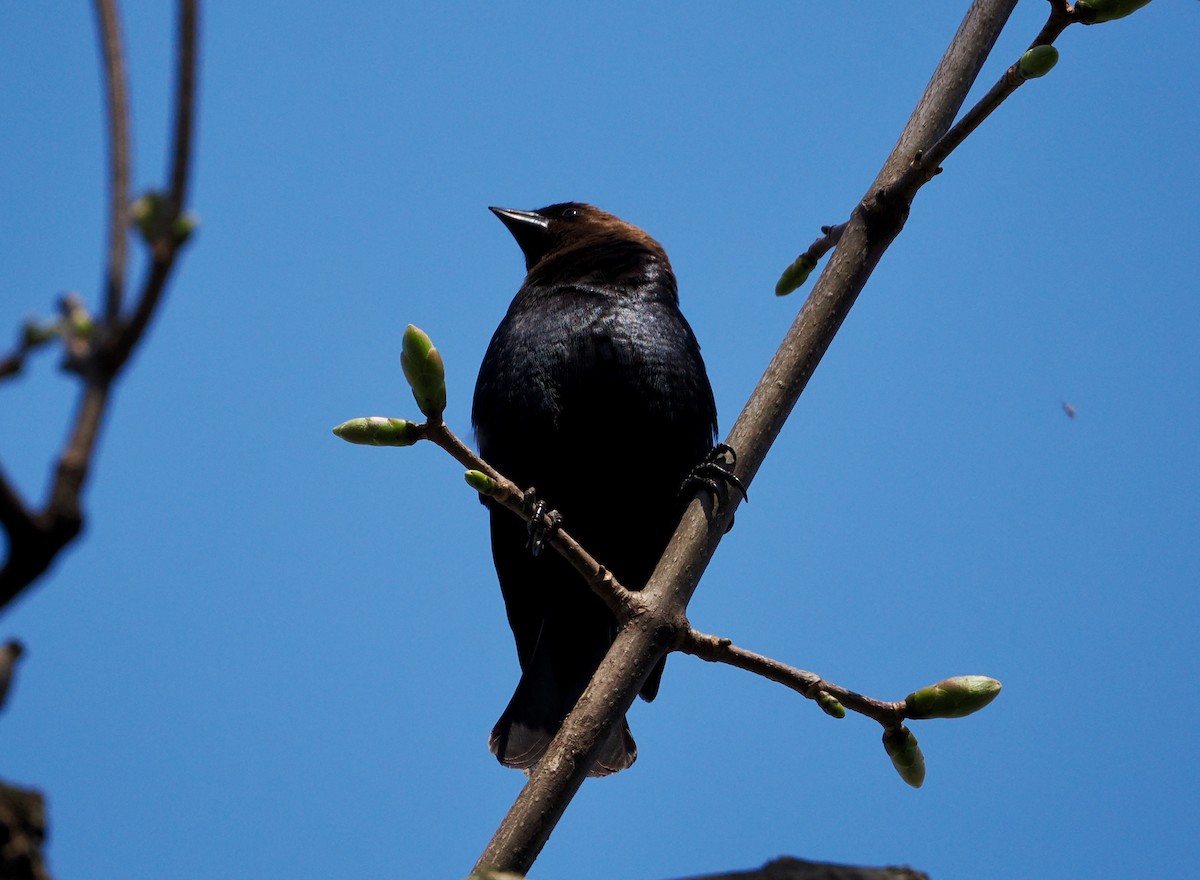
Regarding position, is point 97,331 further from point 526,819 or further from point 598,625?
point 598,625

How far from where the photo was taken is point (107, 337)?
0.80 metres

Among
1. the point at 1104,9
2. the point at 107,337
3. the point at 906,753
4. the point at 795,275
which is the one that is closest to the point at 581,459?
the point at 795,275

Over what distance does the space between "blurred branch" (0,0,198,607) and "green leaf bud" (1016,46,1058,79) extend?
2.29 m

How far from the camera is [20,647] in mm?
979

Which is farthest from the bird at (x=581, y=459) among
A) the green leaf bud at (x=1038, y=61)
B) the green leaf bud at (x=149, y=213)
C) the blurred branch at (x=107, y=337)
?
the blurred branch at (x=107, y=337)

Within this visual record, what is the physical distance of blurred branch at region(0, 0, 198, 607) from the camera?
776 millimetres

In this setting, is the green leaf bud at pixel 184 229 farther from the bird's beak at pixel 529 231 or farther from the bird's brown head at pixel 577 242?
the bird's beak at pixel 529 231

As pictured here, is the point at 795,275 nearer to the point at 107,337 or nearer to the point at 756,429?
the point at 756,429

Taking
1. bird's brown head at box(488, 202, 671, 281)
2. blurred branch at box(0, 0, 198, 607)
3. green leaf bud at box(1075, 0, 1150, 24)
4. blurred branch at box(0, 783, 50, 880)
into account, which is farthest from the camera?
bird's brown head at box(488, 202, 671, 281)

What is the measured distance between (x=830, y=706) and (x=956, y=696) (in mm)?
272

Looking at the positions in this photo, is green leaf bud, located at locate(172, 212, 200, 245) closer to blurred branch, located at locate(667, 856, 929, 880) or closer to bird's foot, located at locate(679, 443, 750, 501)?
blurred branch, located at locate(667, 856, 929, 880)

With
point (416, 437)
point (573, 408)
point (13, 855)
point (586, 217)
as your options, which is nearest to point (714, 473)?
point (416, 437)

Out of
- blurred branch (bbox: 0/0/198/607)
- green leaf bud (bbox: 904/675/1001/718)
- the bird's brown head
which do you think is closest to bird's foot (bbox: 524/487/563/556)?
green leaf bud (bbox: 904/675/1001/718)

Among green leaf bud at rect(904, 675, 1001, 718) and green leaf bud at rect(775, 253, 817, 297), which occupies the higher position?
green leaf bud at rect(775, 253, 817, 297)
